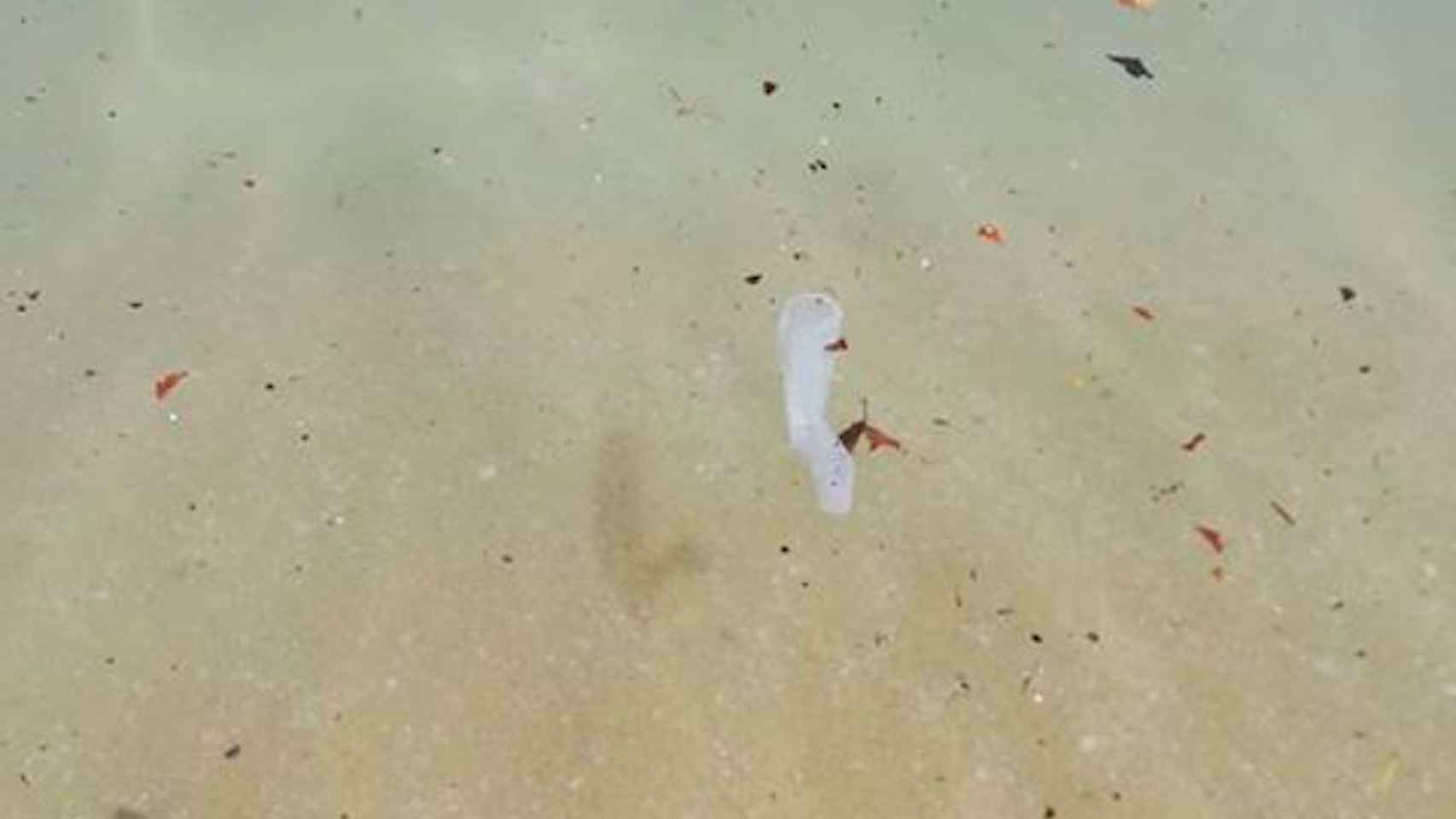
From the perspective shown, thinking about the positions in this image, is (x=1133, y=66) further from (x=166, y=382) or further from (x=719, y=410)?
(x=166, y=382)

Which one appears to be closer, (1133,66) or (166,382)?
(166,382)

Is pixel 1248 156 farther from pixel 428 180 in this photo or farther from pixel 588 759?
pixel 588 759

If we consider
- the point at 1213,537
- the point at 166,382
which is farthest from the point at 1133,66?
the point at 166,382

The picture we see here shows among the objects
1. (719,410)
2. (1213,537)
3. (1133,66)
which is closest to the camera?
(1213,537)

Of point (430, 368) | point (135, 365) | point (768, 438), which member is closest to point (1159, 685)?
point (768, 438)

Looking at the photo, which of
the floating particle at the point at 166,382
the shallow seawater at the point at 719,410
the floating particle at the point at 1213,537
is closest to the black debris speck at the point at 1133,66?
the shallow seawater at the point at 719,410

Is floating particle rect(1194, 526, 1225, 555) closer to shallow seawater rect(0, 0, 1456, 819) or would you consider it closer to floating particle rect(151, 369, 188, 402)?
shallow seawater rect(0, 0, 1456, 819)

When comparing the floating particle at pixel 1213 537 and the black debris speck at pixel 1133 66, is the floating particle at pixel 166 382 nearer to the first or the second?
the floating particle at pixel 1213 537

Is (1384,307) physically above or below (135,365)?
above
